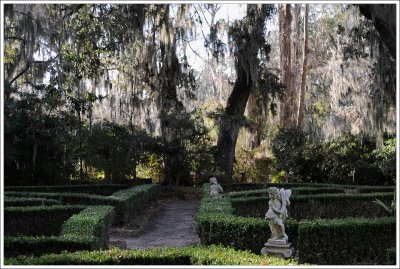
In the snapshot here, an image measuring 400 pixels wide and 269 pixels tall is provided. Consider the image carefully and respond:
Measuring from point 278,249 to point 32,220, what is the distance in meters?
4.71

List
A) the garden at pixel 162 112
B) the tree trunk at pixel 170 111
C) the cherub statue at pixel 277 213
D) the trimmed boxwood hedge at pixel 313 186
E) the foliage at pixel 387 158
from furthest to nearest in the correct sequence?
1. the tree trunk at pixel 170 111
2. the foliage at pixel 387 158
3. the garden at pixel 162 112
4. the trimmed boxwood hedge at pixel 313 186
5. the cherub statue at pixel 277 213

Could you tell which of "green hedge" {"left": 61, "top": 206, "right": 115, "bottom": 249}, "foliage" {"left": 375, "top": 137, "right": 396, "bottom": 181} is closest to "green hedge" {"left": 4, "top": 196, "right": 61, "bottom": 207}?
"green hedge" {"left": 61, "top": 206, "right": 115, "bottom": 249}

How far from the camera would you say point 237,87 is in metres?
22.0

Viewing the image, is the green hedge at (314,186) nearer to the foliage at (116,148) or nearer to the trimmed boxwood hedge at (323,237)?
the foliage at (116,148)

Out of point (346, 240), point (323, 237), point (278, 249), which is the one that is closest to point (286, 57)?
point (346, 240)

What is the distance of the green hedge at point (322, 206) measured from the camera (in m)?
12.0

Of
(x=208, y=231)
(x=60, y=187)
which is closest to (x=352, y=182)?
(x=60, y=187)

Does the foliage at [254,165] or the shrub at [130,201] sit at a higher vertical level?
the foliage at [254,165]

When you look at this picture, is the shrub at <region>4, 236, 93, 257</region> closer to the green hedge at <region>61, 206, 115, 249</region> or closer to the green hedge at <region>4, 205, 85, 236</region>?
the green hedge at <region>61, 206, 115, 249</region>

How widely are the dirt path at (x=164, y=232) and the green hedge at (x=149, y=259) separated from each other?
349 cm

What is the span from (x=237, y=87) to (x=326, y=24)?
9.98m

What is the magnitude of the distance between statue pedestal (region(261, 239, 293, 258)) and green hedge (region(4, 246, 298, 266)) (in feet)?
3.50

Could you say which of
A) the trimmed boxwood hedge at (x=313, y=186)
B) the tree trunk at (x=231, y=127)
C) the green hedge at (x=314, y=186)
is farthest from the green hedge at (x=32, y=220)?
the tree trunk at (x=231, y=127)

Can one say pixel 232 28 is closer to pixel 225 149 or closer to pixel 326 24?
pixel 225 149
